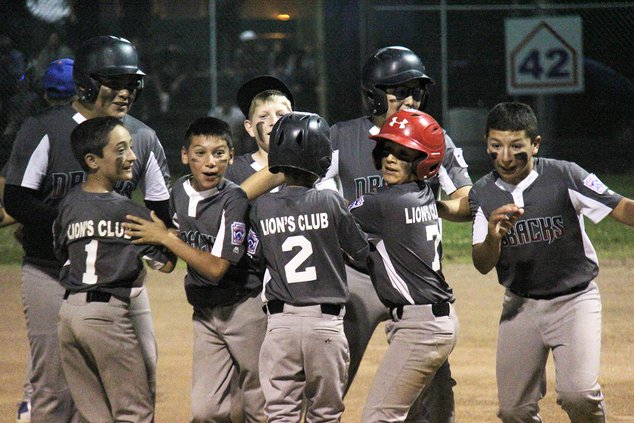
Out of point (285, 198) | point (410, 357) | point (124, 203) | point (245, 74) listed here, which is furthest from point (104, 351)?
point (245, 74)

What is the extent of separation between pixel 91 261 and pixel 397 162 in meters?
1.40

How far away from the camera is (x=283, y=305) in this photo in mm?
4430

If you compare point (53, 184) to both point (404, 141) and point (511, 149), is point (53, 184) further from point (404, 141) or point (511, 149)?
→ point (511, 149)

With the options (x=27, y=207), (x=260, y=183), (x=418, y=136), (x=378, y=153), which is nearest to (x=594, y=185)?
(x=418, y=136)

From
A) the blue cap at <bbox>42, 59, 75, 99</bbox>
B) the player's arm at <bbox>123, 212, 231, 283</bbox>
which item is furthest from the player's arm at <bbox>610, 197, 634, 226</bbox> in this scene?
the blue cap at <bbox>42, 59, 75, 99</bbox>

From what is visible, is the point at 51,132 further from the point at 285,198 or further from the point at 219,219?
the point at 285,198

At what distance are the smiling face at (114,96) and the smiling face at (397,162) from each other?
1.26m

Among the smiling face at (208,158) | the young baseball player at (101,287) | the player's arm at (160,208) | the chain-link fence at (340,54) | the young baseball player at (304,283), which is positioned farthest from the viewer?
the chain-link fence at (340,54)

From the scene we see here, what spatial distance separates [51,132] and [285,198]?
1.20m

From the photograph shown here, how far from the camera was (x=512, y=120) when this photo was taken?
4840 mm

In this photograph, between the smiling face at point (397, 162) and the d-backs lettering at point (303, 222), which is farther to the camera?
the smiling face at point (397, 162)

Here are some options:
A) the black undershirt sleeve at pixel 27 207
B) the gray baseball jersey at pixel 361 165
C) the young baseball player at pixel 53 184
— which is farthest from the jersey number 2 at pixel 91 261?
the gray baseball jersey at pixel 361 165

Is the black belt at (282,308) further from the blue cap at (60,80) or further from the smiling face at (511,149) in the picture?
the blue cap at (60,80)

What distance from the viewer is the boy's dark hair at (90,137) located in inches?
180
